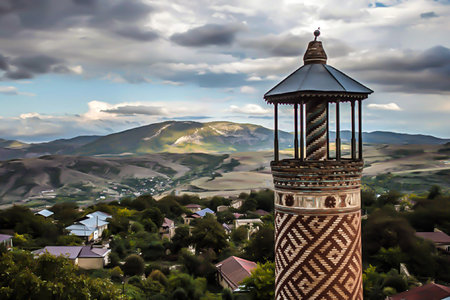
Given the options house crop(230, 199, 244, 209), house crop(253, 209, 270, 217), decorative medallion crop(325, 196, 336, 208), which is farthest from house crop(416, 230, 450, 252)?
house crop(230, 199, 244, 209)

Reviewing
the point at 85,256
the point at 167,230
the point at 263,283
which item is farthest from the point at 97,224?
the point at 263,283

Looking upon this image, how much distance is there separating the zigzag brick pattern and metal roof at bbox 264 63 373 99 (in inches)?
26.5

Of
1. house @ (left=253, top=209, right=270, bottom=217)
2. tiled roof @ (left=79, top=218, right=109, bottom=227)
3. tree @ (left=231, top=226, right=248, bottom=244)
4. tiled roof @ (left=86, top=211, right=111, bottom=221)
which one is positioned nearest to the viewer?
tiled roof @ (left=79, top=218, right=109, bottom=227)

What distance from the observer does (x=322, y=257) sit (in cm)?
940

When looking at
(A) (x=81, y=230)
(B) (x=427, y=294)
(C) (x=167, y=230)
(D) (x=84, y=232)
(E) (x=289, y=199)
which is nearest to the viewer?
(E) (x=289, y=199)

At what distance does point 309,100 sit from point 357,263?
4.31 metres

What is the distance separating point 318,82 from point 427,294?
26.3 metres

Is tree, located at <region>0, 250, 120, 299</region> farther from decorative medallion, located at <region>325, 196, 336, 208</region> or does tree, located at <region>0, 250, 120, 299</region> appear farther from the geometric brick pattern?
decorative medallion, located at <region>325, 196, 336, 208</region>

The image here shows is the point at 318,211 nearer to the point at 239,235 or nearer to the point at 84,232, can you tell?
the point at 239,235

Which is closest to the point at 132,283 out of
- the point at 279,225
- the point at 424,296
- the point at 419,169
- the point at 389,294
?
the point at 389,294

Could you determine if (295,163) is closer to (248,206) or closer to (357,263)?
(357,263)

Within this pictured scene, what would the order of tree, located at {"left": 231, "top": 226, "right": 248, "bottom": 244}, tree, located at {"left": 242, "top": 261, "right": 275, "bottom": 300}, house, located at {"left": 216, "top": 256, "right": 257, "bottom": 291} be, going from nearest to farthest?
tree, located at {"left": 242, "top": 261, "right": 275, "bottom": 300} < house, located at {"left": 216, "top": 256, "right": 257, "bottom": 291} < tree, located at {"left": 231, "top": 226, "right": 248, "bottom": 244}

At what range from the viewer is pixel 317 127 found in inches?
410

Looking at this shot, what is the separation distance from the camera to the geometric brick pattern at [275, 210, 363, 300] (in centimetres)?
938
